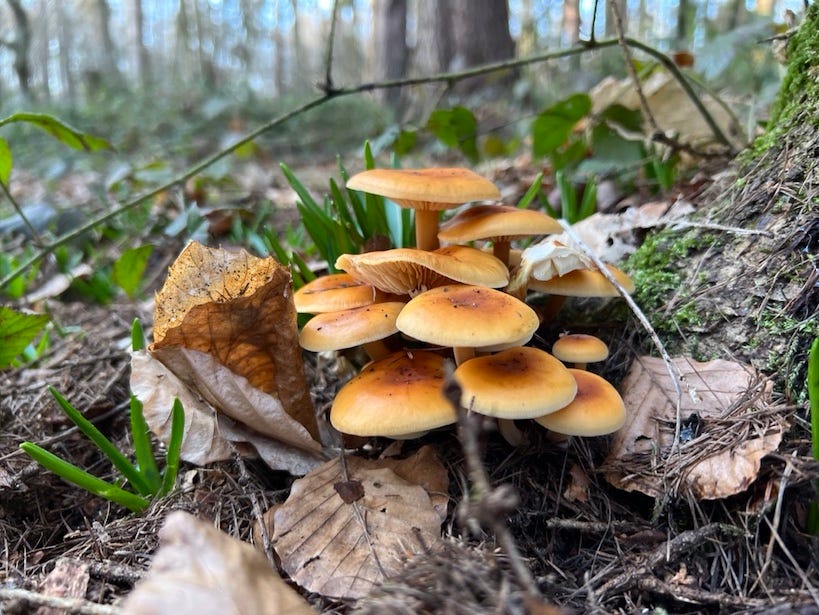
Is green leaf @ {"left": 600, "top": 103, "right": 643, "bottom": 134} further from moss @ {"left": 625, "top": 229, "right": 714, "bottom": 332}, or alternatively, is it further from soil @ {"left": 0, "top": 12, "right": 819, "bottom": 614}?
moss @ {"left": 625, "top": 229, "right": 714, "bottom": 332}

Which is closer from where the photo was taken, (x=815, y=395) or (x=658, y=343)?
(x=815, y=395)

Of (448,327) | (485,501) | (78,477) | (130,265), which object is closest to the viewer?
(485,501)

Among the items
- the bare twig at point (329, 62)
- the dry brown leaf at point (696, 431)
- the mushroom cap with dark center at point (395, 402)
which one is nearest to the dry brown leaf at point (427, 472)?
the mushroom cap with dark center at point (395, 402)

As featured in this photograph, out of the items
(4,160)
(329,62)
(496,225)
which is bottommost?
(496,225)

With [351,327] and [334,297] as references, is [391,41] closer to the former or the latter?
[334,297]

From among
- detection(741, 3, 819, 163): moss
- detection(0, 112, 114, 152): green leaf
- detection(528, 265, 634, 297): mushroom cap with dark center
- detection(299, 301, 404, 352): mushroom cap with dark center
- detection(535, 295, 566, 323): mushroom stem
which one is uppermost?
detection(741, 3, 819, 163): moss

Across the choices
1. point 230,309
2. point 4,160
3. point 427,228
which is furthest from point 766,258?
point 4,160

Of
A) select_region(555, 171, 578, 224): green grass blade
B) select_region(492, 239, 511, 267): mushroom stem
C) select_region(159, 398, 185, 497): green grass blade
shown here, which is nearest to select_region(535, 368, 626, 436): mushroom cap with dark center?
select_region(492, 239, 511, 267): mushroom stem
